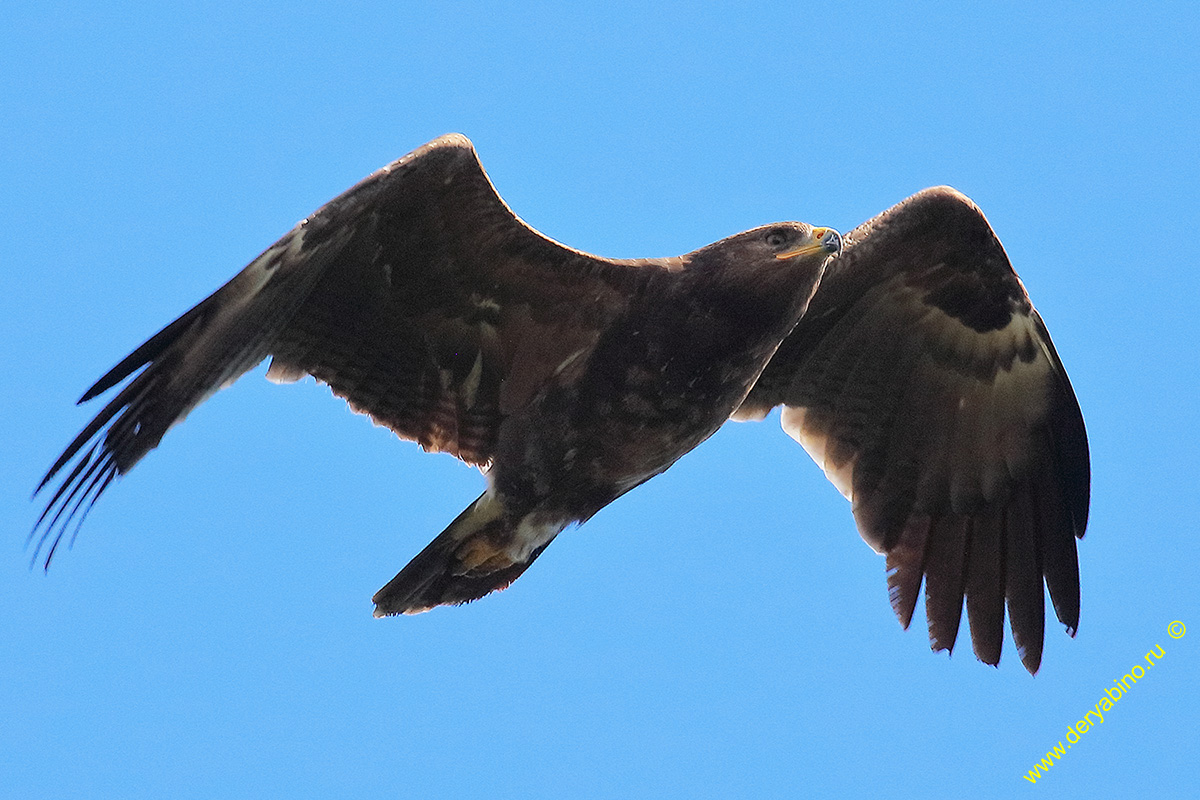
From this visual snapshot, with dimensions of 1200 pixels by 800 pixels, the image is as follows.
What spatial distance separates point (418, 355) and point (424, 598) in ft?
3.67

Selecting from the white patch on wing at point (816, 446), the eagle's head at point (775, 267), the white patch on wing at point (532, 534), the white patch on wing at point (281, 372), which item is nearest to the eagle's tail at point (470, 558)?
the white patch on wing at point (532, 534)

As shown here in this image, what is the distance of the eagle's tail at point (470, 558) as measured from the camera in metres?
7.58

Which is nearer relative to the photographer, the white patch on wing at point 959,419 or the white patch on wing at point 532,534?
the white patch on wing at point 532,534

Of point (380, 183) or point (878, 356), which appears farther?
point (878, 356)

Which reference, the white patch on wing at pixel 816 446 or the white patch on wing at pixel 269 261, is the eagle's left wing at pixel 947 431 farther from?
the white patch on wing at pixel 269 261

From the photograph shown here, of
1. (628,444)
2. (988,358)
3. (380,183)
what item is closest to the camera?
(380,183)

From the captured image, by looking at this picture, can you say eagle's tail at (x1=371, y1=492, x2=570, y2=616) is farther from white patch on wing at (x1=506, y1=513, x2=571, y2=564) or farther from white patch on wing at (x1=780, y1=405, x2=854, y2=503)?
white patch on wing at (x1=780, y1=405, x2=854, y2=503)

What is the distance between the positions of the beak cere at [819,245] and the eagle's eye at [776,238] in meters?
0.05

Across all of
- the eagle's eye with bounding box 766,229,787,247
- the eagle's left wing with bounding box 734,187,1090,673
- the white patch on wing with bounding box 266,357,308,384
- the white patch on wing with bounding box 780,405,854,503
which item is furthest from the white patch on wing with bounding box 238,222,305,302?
the white patch on wing with bounding box 780,405,854,503

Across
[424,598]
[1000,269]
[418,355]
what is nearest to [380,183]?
[418,355]

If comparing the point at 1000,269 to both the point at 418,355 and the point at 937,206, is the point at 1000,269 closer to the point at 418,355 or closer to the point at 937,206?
the point at 937,206

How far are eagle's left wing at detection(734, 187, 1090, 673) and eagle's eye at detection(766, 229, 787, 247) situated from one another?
3.98ft

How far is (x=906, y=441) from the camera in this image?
8.67m

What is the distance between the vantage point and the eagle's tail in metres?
7.58
